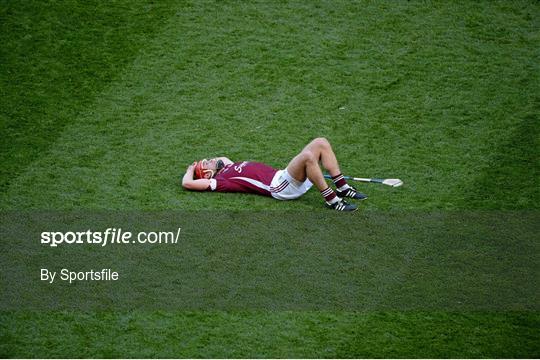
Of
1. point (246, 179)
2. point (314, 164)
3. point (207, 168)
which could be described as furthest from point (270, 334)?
point (207, 168)

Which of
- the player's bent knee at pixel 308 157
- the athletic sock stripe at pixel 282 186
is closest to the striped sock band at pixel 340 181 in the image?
the player's bent knee at pixel 308 157

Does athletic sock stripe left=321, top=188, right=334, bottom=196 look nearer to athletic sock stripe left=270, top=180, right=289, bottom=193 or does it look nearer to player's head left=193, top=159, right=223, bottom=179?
athletic sock stripe left=270, top=180, right=289, bottom=193

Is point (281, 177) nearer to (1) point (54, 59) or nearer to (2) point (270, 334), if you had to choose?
(2) point (270, 334)

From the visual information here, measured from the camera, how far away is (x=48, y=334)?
5555 mm

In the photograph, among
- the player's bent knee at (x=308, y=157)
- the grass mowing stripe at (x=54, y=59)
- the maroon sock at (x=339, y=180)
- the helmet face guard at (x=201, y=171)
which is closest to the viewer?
the player's bent knee at (x=308, y=157)

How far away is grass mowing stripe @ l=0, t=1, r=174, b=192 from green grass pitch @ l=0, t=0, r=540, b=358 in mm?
23

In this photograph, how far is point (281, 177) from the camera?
276 inches

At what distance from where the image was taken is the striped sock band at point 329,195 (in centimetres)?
686

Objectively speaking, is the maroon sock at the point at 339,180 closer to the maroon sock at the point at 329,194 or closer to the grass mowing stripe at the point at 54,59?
the maroon sock at the point at 329,194

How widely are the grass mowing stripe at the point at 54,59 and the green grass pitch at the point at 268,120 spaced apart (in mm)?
23

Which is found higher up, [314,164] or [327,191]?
[314,164]

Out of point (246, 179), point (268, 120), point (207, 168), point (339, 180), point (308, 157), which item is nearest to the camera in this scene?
point (308, 157)

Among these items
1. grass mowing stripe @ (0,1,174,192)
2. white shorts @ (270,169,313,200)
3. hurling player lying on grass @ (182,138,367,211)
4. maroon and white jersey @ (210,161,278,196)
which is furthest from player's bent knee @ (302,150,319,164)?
grass mowing stripe @ (0,1,174,192)

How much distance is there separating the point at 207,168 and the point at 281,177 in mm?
744
